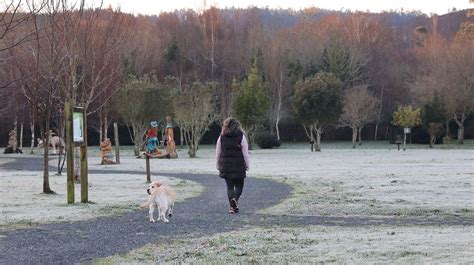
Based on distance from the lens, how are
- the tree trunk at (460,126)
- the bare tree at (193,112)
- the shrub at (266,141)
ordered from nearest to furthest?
1. the bare tree at (193,112)
2. the shrub at (266,141)
3. the tree trunk at (460,126)

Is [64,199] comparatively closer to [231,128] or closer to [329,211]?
[231,128]

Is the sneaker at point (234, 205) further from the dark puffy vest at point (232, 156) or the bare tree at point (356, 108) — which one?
the bare tree at point (356, 108)

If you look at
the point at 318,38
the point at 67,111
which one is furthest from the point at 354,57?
the point at 67,111

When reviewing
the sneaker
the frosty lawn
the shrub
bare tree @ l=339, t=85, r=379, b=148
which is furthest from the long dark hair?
bare tree @ l=339, t=85, r=379, b=148

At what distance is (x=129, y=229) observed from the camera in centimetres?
1199

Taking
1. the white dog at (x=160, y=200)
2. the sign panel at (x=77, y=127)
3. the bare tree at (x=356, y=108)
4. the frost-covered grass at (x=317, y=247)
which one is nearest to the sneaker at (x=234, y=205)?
the white dog at (x=160, y=200)

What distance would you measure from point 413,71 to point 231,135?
73248 mm

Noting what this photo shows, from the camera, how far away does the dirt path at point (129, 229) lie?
9.53 metres

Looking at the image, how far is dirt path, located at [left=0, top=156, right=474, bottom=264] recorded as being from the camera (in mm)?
9534

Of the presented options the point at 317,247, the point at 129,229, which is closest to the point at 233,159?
the point at 129,229

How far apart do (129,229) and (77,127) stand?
540 centimetres

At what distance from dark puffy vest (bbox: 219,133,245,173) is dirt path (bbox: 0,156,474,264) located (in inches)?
34.0

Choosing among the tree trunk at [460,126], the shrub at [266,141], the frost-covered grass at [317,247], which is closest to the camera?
the frost-covered grass at [317,247]

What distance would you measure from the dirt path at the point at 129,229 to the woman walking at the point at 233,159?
502 millimetres
